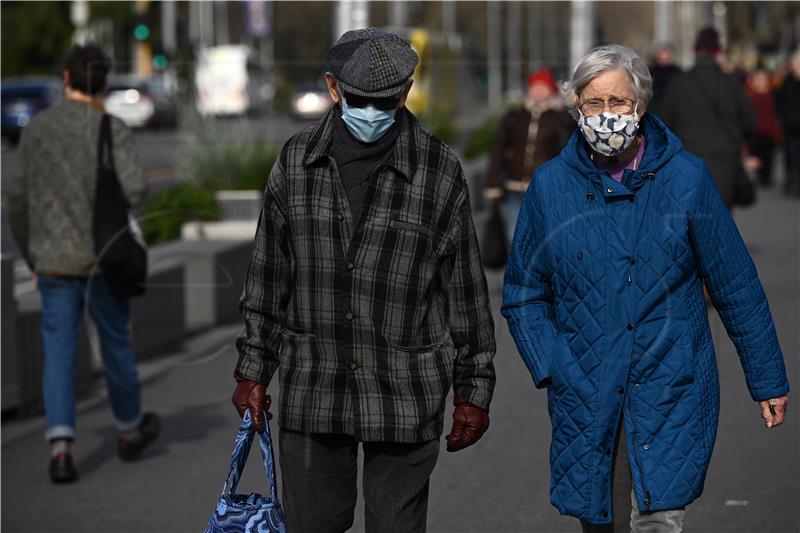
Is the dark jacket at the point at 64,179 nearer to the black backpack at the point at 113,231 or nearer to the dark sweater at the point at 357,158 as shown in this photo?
the black backpack at the point at 113,231

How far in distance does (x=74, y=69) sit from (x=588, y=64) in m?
3.24

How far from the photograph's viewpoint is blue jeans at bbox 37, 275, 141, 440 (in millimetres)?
6570

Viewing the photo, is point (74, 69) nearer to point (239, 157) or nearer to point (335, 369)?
point (335, 369)

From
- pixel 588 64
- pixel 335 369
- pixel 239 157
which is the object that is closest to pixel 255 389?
pixel 335 369

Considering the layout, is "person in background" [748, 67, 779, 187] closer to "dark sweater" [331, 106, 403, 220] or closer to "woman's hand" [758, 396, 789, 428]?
"woman's hand" [758, 396, 789, 428]

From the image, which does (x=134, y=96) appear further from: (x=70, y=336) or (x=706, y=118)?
(x=70, y=336)

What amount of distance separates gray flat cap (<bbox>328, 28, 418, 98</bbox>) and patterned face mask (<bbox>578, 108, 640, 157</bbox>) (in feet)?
1.53

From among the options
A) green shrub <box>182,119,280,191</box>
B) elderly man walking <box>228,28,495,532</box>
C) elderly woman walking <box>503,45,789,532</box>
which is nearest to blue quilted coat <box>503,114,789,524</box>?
elderly woman walking <box>503,45,789,532</box>

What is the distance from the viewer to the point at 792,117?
66.0 ft

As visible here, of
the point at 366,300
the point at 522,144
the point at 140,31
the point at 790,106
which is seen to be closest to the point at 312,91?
the point at 522,144

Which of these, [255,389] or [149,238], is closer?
[255,389]

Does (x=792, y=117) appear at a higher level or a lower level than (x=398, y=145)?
lower

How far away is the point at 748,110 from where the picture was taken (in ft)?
37.2

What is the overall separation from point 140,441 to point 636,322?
136 inches
